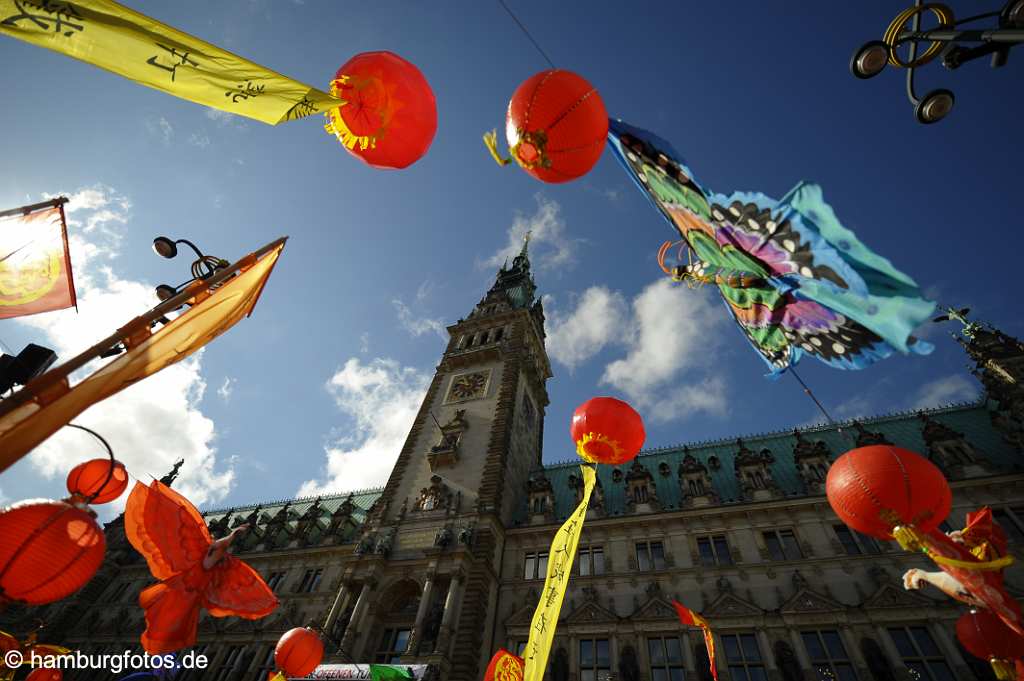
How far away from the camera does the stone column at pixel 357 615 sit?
1806cm

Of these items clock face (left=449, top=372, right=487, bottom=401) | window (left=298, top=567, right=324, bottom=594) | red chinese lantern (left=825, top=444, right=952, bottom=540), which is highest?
clock face (left=449, top=372, right=487, bottom=401)

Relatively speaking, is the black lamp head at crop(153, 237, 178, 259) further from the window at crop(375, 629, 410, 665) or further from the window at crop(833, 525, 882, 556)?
the window at crop(833, 525, 882, 556)

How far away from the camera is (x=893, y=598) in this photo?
15.6 metres

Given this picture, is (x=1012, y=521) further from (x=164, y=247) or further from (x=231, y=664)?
(x=231, y=664)

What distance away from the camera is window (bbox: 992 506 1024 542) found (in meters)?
15.8

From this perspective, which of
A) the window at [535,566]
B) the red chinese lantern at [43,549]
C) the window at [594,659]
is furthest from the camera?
the window at [535,566]

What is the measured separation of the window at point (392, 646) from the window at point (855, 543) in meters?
18.4

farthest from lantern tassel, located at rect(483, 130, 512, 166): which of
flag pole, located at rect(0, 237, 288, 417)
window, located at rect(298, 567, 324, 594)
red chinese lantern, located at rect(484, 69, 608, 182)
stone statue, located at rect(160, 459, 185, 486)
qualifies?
stone statue, located at rect(160, 459, 185, 486)

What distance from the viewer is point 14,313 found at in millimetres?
5820

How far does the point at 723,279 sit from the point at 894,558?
58.6 feet

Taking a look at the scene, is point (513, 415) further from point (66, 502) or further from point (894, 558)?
point (66, 502)

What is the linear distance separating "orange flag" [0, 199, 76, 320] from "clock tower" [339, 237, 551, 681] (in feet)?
54.3

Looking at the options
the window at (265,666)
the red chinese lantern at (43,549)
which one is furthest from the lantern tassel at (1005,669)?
the window at (265,666)

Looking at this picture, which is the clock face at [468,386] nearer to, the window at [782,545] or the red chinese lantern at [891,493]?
the window at [782,545]
